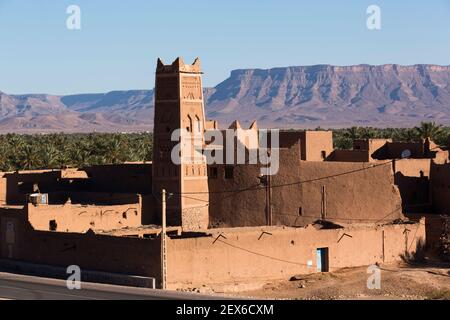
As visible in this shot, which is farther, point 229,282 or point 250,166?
point 250,166

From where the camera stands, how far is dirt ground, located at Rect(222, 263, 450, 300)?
3136 centimetres

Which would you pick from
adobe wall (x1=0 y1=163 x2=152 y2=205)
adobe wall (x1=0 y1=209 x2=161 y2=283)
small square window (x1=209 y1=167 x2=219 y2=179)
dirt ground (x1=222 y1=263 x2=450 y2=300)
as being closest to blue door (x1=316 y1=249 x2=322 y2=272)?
dirt ground (x1=222 y1=263 x2=450 y2=300)

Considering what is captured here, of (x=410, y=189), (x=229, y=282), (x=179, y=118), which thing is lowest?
(x=229, y=282)

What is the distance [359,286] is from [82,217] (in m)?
11.2

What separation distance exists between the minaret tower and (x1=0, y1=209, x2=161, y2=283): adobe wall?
6.34 m

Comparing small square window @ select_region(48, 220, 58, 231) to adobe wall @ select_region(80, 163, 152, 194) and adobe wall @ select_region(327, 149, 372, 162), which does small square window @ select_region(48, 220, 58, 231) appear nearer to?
adobe wall @ select_region(80, 163, 152, 194)

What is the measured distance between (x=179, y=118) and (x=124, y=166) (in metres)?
6.00

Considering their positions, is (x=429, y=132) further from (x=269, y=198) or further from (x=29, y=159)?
(x=29, y=159)

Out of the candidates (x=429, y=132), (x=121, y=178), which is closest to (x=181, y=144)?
(x=121, y=178)

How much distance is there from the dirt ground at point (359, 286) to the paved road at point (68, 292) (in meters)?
3.70
